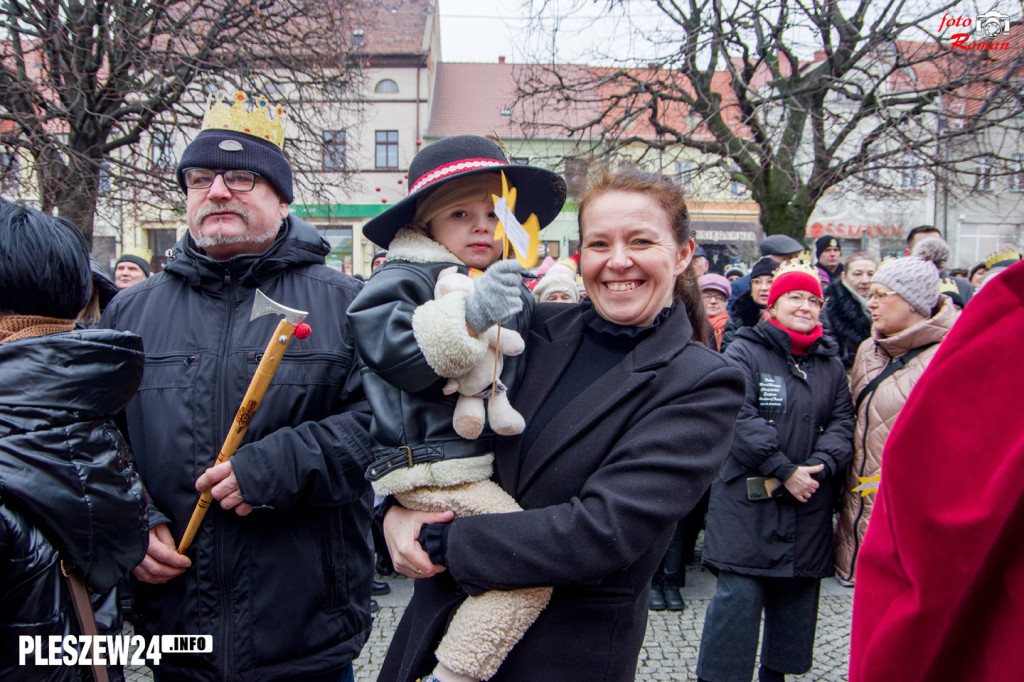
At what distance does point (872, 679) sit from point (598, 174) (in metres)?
1.31

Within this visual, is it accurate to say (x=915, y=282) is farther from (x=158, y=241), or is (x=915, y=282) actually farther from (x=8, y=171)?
(x=158, y=241)

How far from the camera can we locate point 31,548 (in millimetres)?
1388

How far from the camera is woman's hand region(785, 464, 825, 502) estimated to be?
3.20m

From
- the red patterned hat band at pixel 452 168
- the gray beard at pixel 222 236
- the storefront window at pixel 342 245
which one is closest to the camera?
the red patterned hat band at pixel 452 168

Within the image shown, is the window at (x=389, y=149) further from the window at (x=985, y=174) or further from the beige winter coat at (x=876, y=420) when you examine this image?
the beige winter coat at (x=876, y=420)

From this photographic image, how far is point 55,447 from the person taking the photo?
145 cm

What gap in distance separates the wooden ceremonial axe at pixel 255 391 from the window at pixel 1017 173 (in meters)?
8.76

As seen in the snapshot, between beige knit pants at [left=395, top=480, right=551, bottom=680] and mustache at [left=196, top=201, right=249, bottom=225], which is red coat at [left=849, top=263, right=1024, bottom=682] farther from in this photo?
mustache at [left=196, top=201, right=249, bottom=225]

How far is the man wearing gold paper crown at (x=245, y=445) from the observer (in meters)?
1.91

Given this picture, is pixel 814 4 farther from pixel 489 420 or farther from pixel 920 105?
pixel 489 420

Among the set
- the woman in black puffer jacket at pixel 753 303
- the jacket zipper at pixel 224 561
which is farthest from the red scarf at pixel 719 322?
the jacket zipper at pixel 224 561

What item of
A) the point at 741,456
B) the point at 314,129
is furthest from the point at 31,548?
the point at 314,129

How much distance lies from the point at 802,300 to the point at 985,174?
6.58 metres

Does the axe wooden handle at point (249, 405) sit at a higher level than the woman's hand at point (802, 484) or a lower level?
higher
